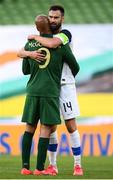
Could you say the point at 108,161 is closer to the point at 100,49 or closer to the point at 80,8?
the point at 100,49

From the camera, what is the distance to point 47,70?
7.54m

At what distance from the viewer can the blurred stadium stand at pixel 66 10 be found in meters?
14.6

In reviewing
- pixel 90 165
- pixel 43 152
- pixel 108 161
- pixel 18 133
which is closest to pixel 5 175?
pixel 43 152

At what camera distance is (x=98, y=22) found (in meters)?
14.6

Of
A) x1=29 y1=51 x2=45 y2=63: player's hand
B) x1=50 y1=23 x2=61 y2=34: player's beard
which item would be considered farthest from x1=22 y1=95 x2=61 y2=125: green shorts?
x1=50 y1=23 x2=61 y2=34: player's beard

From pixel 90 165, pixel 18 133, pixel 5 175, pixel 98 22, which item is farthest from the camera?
pixel 98 22

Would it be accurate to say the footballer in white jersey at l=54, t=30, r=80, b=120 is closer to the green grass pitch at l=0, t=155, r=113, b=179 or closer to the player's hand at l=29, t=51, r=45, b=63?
the player's hand at l=29, t=51, r=45, b=63

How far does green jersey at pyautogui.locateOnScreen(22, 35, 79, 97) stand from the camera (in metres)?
7.53

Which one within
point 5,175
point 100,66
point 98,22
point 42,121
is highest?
point 98,22

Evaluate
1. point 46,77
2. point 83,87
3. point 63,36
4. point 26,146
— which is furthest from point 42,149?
point 83,87

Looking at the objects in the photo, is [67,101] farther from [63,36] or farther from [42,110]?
[63,36]

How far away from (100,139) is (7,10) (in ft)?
11.7

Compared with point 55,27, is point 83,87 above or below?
below

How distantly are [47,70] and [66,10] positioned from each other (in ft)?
24.7
